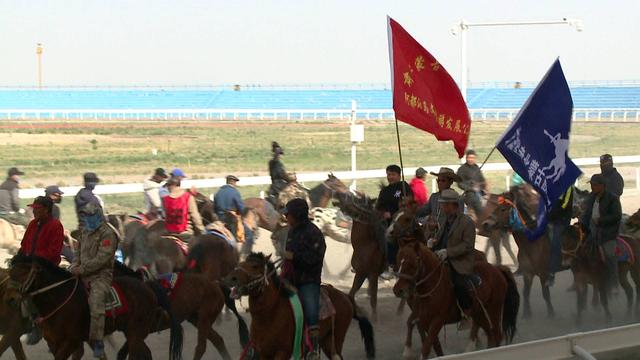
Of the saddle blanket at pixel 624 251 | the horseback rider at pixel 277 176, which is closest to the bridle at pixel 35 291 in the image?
the saddle blanket at pixel 624 251

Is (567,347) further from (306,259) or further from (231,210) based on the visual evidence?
(231,210)

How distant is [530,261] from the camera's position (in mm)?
14500

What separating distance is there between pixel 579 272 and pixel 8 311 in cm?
773

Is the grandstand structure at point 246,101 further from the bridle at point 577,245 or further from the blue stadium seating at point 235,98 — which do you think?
the bridle at point 577,245

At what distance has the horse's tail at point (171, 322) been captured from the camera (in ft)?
34.0

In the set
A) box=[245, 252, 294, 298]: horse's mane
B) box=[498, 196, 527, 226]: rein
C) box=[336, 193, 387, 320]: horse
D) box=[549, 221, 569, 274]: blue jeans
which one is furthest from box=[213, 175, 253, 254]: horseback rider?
box=[245, 252, 294, 298]: horse's mane

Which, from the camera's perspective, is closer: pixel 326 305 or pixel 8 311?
pixel 326 305

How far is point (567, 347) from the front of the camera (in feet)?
28.6

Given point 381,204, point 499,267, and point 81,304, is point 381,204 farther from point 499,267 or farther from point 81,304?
point 81,304

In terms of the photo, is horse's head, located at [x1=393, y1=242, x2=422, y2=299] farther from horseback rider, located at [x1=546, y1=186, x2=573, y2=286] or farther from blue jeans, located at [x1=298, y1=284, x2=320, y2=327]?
horseback rider, located at [x1=546, y1=186, x2=573, y2=286]

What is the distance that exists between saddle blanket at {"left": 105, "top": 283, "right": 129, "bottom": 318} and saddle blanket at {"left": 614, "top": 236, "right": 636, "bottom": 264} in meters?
7.36

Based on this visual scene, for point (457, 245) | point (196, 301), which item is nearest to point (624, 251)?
point (457, 245)

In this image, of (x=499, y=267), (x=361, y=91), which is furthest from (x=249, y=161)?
(x=361, y=91)

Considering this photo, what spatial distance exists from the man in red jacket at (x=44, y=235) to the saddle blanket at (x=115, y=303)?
649 mm
